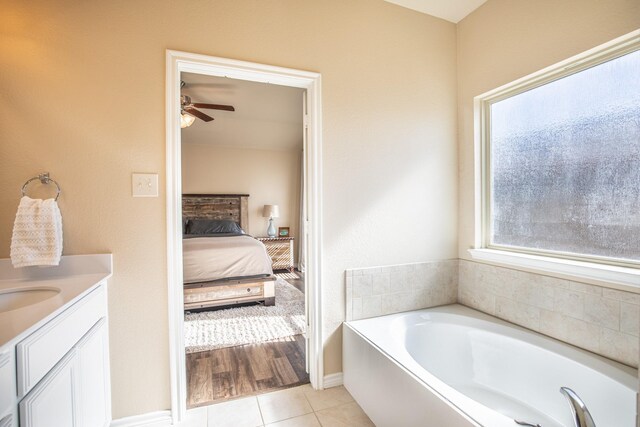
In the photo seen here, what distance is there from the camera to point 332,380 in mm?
2035

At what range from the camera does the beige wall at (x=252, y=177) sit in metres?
5.43

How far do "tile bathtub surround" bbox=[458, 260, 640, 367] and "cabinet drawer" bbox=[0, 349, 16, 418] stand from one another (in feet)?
7.73

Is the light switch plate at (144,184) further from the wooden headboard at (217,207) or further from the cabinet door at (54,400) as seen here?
the wooden headboard at (217,207)

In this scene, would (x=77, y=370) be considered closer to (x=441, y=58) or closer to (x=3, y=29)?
(x=3, y=29)

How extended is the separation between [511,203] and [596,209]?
499 millimetres

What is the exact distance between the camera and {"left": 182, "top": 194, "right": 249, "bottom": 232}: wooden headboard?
211 inches

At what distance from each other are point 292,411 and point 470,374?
112cm

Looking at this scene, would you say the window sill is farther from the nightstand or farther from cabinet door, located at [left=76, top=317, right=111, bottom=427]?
the nightstand

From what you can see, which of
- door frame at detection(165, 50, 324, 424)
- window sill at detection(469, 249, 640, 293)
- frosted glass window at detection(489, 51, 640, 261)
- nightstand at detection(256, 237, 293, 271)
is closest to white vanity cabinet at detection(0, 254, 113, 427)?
door frame at detection(165, 50, 324, 424)

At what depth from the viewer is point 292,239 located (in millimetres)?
5754

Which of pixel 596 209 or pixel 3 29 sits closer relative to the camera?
pixel 3 29

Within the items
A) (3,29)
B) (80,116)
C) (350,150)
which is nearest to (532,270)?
(350,150)

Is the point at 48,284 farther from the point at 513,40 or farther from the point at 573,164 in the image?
the point at 513,40

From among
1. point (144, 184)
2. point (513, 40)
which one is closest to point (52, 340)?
point (144, 184)
